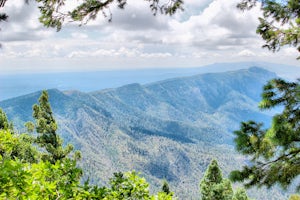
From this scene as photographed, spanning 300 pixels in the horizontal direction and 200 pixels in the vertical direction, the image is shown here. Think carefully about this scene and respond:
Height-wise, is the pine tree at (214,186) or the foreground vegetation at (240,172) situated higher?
the foreground vegetation at (240,172)

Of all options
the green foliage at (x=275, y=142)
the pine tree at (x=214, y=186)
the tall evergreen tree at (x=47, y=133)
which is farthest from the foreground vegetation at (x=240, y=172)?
the pine tree at (x=214, y=186)

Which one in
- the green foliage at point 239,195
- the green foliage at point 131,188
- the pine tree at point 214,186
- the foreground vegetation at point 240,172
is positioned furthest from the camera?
the pine tree at point 214,186

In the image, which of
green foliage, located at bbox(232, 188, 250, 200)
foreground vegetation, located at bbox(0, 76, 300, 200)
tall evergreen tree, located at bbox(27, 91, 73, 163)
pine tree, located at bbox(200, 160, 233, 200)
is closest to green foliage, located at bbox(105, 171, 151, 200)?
foreground vegetation, located at bbox(0, 76, 300, 200)

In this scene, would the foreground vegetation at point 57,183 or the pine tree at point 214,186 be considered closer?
the foreground vegetation at point 57,183

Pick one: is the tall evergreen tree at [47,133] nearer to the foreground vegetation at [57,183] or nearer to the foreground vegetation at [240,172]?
the foreground vegetation at [57,183]

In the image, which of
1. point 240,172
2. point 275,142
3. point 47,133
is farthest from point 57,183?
point 47,133

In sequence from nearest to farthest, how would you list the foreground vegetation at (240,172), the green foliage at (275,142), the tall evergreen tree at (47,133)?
the foreground vegetation at (240,172)
the green foliage at (275,142)
the tall evergreen tree at (47,133)

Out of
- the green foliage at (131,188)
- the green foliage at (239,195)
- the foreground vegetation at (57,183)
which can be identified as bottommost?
the green foliage at (239,195)

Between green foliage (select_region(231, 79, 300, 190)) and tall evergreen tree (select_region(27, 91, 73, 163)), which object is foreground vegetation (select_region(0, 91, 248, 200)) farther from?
tall evergreen tree (select_region(27, 91, 73, 163))

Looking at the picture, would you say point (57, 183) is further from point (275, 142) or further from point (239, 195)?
point (239, 195)
